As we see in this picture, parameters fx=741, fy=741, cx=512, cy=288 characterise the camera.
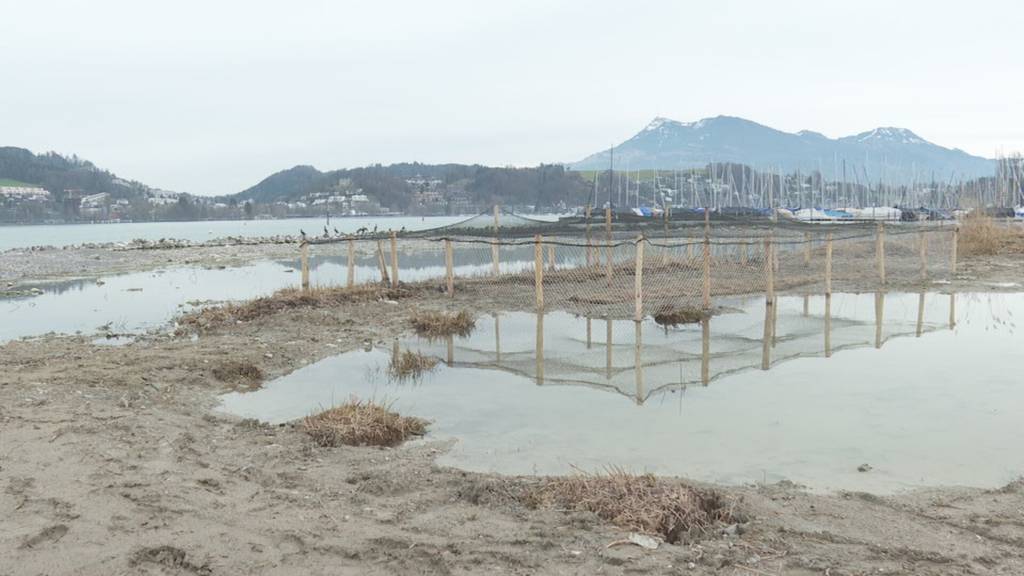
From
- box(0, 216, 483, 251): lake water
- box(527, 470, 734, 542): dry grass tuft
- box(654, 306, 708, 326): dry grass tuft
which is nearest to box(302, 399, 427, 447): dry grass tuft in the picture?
box(527, 470, 734, 542): dry grass tuft

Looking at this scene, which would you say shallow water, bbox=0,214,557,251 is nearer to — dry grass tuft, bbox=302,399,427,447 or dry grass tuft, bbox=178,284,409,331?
dry grass tuft, bbox=178,284,409,331

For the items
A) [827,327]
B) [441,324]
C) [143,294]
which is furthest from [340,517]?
[143,294]

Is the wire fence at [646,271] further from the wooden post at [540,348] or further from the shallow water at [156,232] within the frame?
the shallow water at [156,232]

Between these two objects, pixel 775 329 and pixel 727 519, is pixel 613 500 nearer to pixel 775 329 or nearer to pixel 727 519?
pixel 727 519

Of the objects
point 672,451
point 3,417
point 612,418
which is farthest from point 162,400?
point 672,451

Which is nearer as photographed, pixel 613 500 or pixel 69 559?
pixel 69 559

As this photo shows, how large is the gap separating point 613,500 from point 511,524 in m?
0.76

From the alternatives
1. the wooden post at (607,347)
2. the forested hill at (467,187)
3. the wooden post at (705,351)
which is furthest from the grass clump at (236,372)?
the forested hill at (467,187)

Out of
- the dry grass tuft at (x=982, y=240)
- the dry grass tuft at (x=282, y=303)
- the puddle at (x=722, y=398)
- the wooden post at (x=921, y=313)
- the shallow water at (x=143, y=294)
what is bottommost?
the puddle at (x=722, y=398)

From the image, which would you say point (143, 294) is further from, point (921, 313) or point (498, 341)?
point (921, 313)

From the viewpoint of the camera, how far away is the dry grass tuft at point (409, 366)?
A: 425 inches

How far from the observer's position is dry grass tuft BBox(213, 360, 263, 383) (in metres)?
10.4

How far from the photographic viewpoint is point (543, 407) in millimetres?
9008

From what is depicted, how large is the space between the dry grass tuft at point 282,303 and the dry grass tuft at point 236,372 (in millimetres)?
3929
